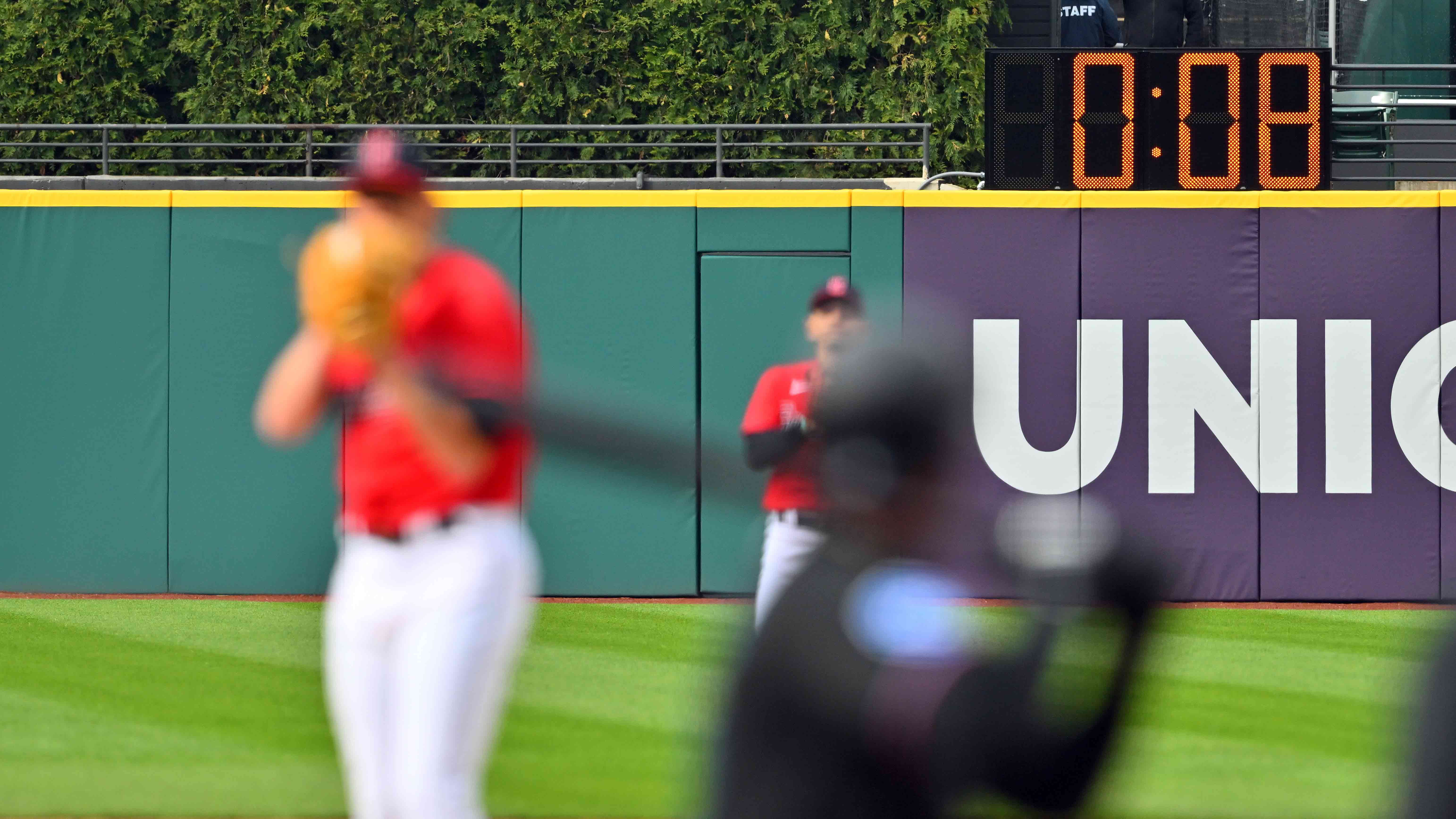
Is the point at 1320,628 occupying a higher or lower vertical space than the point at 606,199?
lower

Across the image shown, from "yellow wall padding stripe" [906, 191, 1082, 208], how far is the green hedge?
7.73m

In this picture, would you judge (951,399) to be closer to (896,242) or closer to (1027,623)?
(1027,623)

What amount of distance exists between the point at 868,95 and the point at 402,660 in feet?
60.5

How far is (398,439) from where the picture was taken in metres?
3.67

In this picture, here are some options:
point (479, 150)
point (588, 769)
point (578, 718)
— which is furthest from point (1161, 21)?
point (588, 769)

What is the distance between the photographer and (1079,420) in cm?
1373

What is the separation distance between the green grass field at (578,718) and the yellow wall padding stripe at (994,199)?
10.8 ft

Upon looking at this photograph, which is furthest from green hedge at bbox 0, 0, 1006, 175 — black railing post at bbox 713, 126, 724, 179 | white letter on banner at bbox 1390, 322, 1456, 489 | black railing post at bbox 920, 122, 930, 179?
white letter on banner at bbox 1390, 322, 1456, 489

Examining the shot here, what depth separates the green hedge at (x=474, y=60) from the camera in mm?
21453

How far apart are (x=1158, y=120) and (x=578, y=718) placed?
713 cm

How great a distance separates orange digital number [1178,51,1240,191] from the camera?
12.8m

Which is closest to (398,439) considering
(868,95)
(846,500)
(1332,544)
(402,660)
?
(402,660)

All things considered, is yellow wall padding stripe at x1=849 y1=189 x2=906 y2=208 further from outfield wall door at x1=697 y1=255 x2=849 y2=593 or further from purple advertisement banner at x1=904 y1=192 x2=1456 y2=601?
outfield wall door at x1=697 y1=255 x2=849 y2=593

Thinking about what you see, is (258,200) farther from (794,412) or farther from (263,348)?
(794,412)
